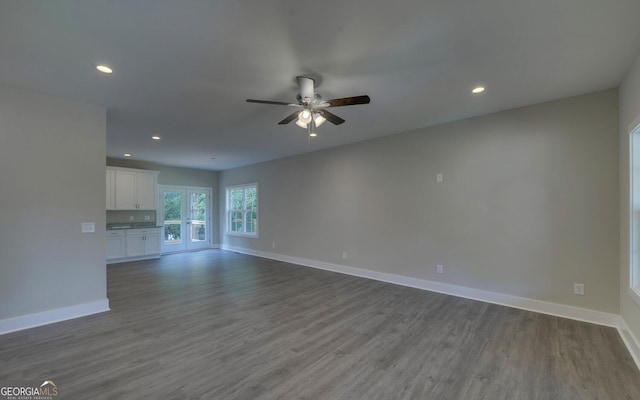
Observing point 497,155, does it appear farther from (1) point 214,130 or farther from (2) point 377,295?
(1) point 214,130

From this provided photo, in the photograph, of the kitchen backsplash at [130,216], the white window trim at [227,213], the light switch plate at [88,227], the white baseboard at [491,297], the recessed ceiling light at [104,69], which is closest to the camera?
the recessed ceiling light at [104,69]

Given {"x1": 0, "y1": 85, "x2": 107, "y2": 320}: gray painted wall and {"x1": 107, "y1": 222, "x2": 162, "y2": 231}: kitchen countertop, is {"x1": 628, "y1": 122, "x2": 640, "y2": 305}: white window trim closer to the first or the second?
{"x1": 0, "y1": 85, "x2": 107, "y2": 320}: gray painted wall

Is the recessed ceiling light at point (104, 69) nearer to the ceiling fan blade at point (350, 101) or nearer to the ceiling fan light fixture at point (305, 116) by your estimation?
the ceiling fan light fixture at point (305, 116)

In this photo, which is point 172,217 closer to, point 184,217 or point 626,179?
point 184,217

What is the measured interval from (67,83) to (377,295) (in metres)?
4.52

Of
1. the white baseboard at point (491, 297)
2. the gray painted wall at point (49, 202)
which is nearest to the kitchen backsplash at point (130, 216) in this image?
the gray painted wall at point (49, 202)

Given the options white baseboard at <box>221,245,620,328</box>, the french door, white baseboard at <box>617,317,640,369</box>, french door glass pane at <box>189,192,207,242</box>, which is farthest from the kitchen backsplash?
white baseboard at <box>617,317,640,369</box>

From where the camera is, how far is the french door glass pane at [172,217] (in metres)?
7.84

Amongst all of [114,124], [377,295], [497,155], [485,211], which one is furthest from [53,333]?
[497,155]

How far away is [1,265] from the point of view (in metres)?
2.76

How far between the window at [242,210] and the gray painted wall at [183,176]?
0.59 m

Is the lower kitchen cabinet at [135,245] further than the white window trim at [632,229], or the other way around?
the lower kitchen cabinet at [135,245]

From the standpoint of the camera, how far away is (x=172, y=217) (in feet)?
26.2

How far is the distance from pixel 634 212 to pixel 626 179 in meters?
0.35
